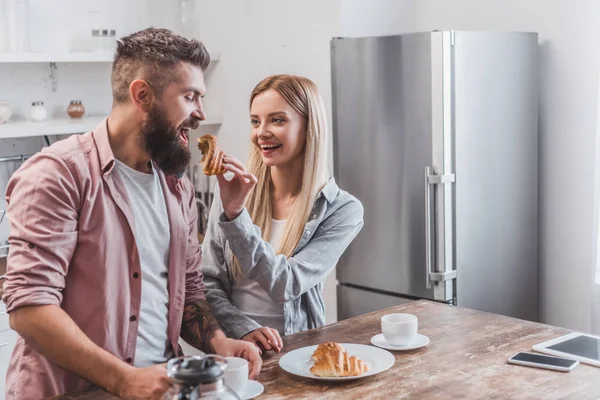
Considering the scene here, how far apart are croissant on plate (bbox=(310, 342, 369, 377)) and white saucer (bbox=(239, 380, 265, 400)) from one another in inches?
5.4

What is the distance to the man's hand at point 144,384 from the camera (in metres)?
1.55

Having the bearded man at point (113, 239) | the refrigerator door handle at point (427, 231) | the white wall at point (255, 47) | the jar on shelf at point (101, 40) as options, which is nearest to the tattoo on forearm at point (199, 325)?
the bearded man at point (113, 239)

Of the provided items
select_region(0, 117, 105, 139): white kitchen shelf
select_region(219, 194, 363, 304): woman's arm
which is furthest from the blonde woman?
select_region(0, 117, 105, 139): white kitchen shelf

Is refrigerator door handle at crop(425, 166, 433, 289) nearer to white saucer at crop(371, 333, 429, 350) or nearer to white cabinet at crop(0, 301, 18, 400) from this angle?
white saucer at crop(371, 333, 429, 350)

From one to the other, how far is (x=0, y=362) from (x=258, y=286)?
1475 mm

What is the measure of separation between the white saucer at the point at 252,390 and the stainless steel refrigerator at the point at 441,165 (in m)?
1.67

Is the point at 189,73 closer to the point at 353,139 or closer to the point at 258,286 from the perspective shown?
the point at 258,286

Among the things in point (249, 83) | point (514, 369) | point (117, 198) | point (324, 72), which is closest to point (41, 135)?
point (249, 83)

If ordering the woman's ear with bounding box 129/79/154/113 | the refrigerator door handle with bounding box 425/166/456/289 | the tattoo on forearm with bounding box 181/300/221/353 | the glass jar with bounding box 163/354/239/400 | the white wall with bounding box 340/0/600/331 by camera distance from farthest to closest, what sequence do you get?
1. the white wall with bounding box 340/0/600/331
2. the refrigerator door handle with bounding box 425/166/456/289
3. the tattoo on forearm with bounding box 181/300/221/353
4. the woman's ear with bounding box 129/79/154/113
5. the glass jar with bounding box 163/354/239/400

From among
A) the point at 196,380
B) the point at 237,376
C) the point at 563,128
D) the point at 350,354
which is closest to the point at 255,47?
the point at 563,128

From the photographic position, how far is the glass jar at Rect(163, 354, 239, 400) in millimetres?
1080

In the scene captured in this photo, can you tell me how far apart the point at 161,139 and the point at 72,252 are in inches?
12.8

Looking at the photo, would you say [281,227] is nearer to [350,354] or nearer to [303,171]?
[303,171]

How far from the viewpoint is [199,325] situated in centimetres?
211
